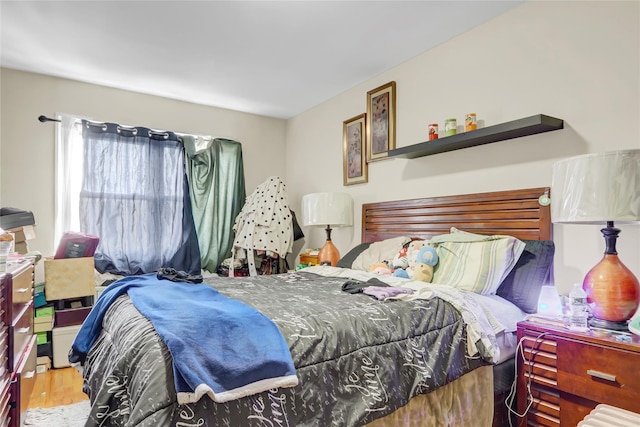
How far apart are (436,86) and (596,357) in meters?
2.13

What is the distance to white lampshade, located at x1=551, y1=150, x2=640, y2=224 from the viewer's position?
1523 mm

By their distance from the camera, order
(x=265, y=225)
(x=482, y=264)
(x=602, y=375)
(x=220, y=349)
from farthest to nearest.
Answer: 1. (x=265, y=225)
2. (x=482, y=264)
3. (x=602, y=375)
4. (x=220, y=349)

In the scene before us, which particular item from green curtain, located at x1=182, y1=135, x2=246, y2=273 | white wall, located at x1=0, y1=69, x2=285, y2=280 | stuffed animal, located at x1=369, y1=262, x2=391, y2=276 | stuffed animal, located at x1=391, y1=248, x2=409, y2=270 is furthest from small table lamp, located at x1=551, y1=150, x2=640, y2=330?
white wall, located at x1=0, y1=69, x2=285, y2=280

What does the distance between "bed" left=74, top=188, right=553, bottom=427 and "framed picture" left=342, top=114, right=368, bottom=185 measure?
1.45 m

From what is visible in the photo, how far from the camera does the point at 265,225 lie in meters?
3.99

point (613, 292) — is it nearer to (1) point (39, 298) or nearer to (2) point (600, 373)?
(2) point (600, 373)

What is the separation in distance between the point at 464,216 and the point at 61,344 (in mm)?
3296

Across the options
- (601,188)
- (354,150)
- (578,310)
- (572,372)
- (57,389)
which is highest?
(354,150)

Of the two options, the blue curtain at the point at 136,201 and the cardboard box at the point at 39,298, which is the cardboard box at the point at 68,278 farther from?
the blue curtain at the point at 136,201

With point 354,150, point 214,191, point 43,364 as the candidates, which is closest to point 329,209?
point 354,150

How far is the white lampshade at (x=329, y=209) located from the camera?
11.6 ft

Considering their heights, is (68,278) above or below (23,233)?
below

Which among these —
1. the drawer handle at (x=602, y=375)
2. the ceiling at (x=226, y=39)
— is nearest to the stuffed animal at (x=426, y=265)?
the drawer handle at (x=602, y=375)

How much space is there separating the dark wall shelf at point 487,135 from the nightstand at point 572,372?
1.12 metres
